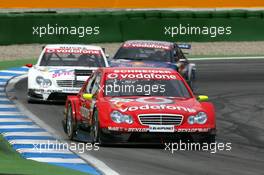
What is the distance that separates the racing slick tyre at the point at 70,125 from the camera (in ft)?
55.2

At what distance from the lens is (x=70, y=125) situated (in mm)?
17141

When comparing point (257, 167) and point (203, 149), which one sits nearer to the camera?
point (257, 167)

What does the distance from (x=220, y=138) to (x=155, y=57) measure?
871 centimetres

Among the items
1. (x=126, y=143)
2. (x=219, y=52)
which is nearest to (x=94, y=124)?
(x=126, y=143)

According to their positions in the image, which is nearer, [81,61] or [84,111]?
[84,111]

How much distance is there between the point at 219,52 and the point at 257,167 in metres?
27.2

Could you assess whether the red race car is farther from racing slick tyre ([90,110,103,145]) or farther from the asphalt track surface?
the asphalt track surface

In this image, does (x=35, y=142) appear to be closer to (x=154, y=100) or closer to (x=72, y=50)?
(x=154, y=100)

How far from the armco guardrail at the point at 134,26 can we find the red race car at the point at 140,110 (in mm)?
19937

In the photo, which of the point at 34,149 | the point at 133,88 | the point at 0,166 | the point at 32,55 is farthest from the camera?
the point at 32,55

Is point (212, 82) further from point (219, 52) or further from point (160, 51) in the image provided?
point (219, 52)

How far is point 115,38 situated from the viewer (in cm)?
3919

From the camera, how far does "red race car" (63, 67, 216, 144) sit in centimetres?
1550

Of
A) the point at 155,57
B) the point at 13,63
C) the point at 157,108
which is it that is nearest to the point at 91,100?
the point at 157,108
